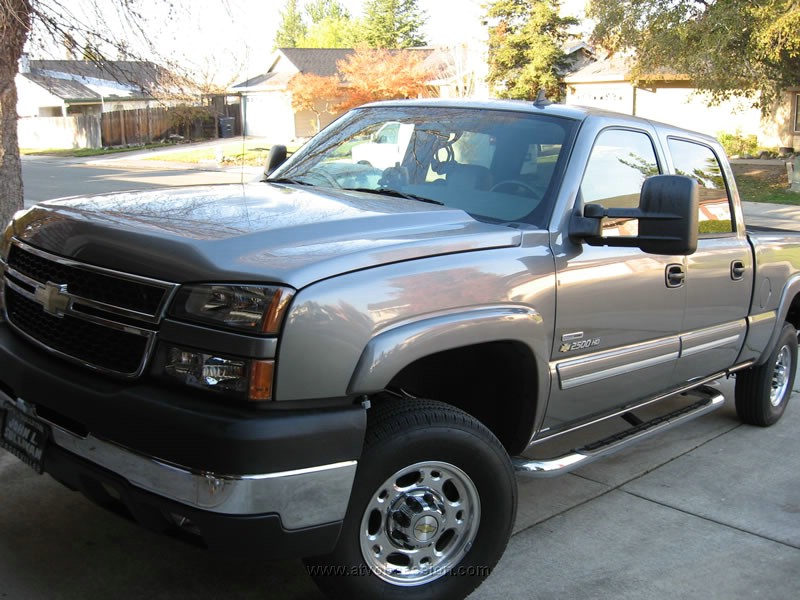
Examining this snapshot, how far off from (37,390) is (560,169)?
2.34m

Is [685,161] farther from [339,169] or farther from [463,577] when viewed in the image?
[463,577]

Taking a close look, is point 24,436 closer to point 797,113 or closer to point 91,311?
point 91,311

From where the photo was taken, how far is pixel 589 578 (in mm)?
3682

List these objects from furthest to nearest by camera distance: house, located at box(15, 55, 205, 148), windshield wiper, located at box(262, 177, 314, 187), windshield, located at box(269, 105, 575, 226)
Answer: house, located at box(15, 55, 205, 148) < windshield wiper, located at box(262, 177, 314, 187) < windshield, located at box(269, 105, 575, 226)

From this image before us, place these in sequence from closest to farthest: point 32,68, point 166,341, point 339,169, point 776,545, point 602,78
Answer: point 166,341, point 776,545, point 339,169, point 32,68, point 602,78

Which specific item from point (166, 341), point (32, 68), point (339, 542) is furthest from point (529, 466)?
point (32, 68)

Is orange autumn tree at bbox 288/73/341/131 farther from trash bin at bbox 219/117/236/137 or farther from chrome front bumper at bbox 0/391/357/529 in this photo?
chrome front bumper at bbox 0/391/357/529

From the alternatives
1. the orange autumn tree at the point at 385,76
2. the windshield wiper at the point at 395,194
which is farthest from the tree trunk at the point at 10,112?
the orange autumn tree at the point at 385,76

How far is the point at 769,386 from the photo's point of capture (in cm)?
570

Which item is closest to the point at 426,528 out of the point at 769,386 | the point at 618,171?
the point at 618,171

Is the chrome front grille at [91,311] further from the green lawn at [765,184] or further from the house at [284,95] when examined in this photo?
the house at [284,95]

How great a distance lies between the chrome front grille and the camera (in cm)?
286

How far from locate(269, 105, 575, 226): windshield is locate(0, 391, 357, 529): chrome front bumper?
153cm

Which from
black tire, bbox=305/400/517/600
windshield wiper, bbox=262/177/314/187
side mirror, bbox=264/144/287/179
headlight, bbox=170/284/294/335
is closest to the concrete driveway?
black tire, bbox=305/400/517/600
